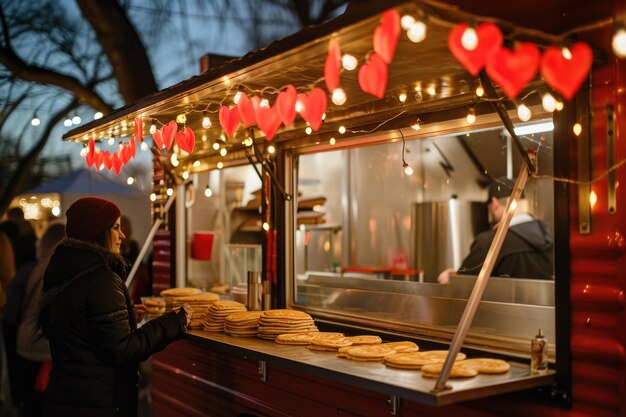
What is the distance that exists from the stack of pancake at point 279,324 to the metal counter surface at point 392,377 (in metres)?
0.31

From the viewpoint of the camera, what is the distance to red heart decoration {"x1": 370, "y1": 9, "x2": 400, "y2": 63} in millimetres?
2971

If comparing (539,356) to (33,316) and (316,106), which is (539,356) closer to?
(316,106)

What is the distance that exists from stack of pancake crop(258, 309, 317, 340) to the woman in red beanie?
75cm

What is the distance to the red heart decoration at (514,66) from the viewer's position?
9.57 ft

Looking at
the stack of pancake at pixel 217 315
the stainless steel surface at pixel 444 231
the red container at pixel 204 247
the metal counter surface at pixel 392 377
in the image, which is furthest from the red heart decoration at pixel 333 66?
the stainless steel surface at pixel 444 231

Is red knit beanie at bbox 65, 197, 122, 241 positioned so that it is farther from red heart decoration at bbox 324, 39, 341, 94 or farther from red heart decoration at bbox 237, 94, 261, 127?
red heart decoration at bbox 324, 39, 341, 94

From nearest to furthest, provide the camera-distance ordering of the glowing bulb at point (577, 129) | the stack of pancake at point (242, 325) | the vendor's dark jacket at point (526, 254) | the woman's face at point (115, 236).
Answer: the glowing bulb at point (577, 129)
the woman's face at point (115, 236)
the stack of pancake at point (242, 325)
the vendor's dark jacket at point (526, 254)

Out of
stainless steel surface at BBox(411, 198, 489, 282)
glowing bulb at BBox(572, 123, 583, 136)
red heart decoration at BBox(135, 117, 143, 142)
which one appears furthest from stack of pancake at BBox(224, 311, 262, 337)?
stainless steel surface at BBox(411, 198, 489, 282)

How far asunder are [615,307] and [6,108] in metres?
14.0

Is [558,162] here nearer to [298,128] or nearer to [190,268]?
[298,128]

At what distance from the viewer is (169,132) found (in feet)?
18.4

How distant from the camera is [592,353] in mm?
3598

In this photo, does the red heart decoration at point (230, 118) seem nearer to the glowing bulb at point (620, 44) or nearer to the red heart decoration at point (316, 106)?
the red heart decoration at point (316, 106)

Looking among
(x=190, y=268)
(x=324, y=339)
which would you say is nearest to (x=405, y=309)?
(x=324, y=339)
